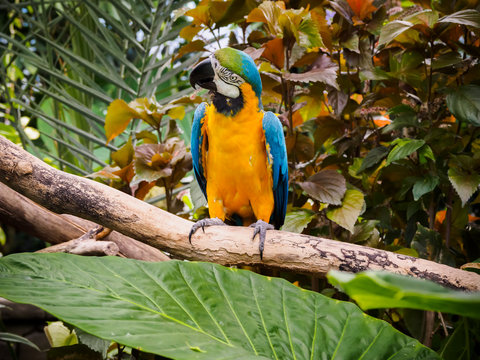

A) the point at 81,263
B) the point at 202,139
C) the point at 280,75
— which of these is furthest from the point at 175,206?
the point at 81,263

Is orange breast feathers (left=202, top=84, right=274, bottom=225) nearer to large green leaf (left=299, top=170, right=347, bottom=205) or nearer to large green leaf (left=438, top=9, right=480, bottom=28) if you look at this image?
large green leaf (left=299, top=170, right=347, bottom=205)

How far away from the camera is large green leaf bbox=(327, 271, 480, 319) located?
28cm

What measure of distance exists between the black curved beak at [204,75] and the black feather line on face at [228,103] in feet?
0.10

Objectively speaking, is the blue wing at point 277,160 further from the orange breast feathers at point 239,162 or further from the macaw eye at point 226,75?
the macaw eye at point 226,75

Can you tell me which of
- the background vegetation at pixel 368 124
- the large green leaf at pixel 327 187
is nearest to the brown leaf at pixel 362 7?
the background vegetation at pixel 368 124

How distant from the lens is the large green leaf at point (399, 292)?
28cm

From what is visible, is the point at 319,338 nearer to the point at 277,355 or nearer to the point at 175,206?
the point at 277,355

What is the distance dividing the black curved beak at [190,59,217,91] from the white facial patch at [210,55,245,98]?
1 centimetres

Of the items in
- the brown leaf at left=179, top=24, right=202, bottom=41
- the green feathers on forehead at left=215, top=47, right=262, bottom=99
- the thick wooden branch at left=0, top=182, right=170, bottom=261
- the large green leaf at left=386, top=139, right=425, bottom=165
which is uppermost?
the brown leaf at left=179, top=24, right=202, bottom=41

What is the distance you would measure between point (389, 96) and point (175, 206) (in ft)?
2.57

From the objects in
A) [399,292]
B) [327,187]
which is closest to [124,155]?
[327,187]

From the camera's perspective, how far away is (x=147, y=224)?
3.27ft

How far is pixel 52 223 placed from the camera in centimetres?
114

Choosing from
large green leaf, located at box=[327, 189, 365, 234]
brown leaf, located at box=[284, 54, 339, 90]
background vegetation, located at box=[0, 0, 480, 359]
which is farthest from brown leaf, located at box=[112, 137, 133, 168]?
large green leaf, located at box=[327, 189, 365, 234]
